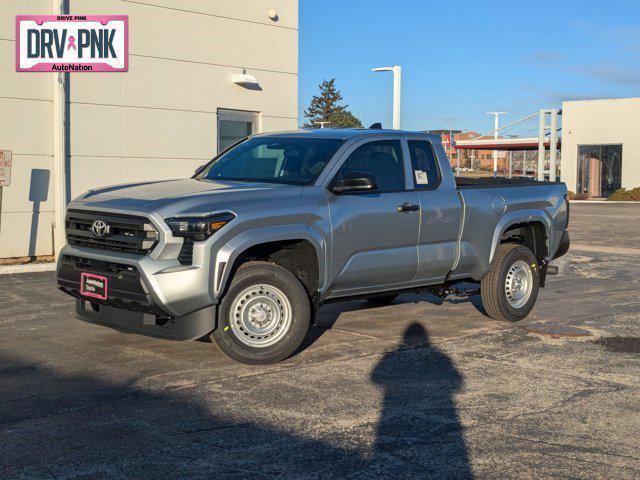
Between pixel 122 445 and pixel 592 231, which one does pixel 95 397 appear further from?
pixel 592 231

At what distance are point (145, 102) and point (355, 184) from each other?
9.79m

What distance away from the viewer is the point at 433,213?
862 cm

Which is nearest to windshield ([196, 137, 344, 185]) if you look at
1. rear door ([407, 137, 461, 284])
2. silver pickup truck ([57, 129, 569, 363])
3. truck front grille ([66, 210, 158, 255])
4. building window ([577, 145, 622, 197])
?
silver pickup truck ([57, 129, 569, 363])

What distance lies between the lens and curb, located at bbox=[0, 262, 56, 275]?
1354 centimetres

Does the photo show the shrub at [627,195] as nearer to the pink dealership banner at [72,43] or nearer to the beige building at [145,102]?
the beige building at [145,102]

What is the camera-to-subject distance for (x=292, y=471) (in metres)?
4.77

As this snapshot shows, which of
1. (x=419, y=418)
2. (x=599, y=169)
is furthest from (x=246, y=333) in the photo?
(x=599, y=169)

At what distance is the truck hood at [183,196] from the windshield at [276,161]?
30 centimetres

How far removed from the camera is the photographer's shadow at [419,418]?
4883 millimetres

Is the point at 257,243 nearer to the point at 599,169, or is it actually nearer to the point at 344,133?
the point at 344,133

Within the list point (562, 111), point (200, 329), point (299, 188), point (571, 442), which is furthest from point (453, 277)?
point (562, 111)

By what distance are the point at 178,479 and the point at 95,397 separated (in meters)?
1.86

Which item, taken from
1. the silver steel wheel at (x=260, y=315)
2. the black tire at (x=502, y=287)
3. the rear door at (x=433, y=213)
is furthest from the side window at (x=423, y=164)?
the silver steel wheel at (x=260, y=315)

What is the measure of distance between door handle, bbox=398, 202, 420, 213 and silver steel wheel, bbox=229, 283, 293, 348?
160 centimetres
